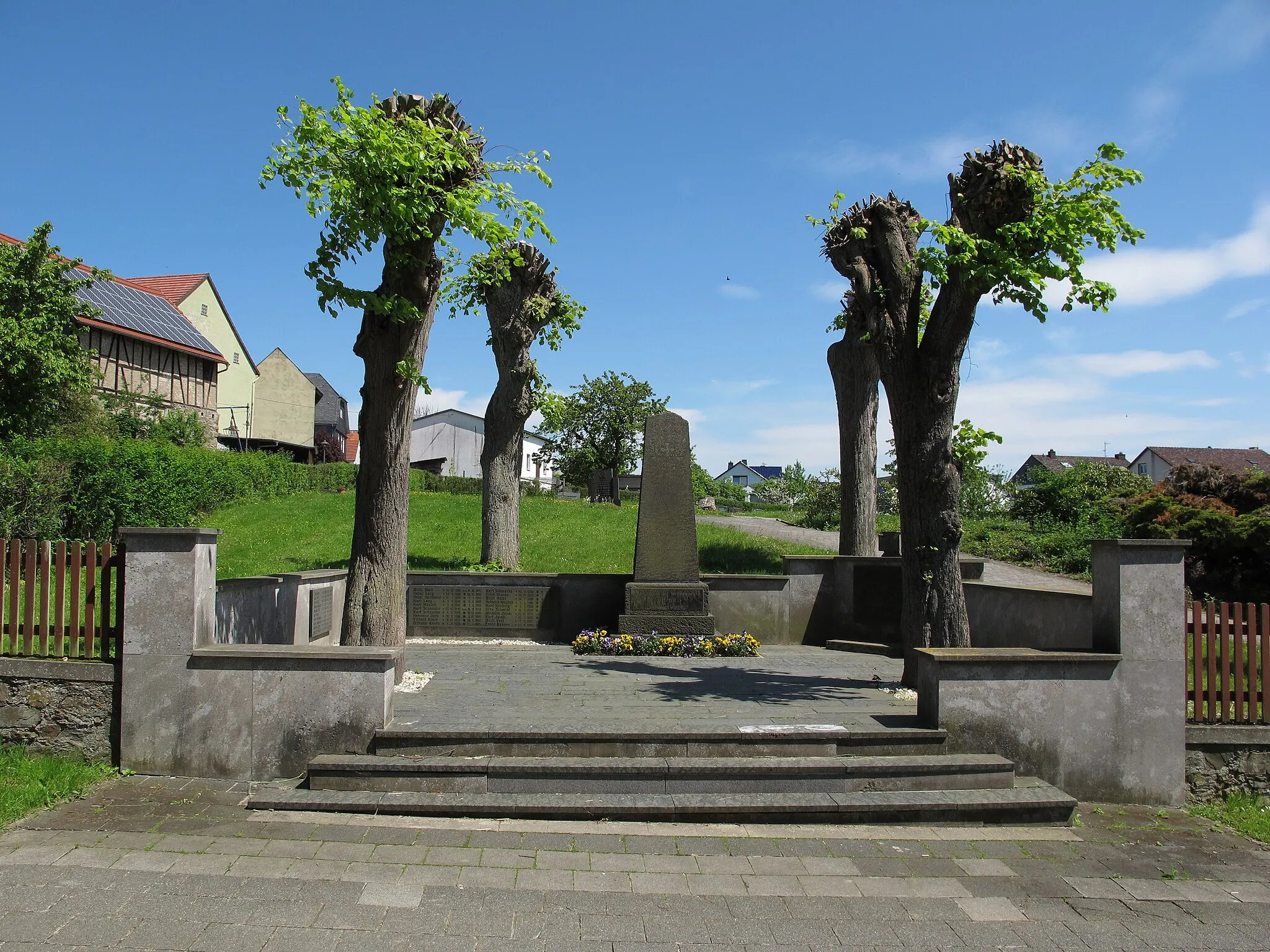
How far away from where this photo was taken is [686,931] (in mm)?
4414

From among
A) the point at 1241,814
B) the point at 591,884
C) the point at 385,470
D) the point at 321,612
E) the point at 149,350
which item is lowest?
the point at 1241,814

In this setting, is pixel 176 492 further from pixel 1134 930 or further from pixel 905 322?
pixel 1134 930

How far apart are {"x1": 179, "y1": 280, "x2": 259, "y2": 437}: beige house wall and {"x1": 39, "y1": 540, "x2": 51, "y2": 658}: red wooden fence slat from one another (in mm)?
41123

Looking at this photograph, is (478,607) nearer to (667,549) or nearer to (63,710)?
(667,549)

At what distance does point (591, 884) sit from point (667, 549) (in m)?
7.68

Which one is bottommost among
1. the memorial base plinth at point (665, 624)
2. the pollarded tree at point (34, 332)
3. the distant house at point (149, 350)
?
the memorial base plinth at point (665, 624)

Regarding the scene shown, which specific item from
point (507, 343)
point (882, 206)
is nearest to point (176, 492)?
point (507, 343)

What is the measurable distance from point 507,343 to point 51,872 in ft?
39.1

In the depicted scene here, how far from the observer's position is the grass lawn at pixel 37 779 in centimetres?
582

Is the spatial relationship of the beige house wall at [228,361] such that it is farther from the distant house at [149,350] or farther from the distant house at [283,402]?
the distant house at [283,402]

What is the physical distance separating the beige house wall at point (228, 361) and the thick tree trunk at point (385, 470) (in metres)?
40.5

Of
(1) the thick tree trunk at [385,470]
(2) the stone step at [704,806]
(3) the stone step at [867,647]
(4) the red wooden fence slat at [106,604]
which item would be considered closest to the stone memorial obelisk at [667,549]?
(3) the stone step at [867,647]

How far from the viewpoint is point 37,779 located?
6.23 m

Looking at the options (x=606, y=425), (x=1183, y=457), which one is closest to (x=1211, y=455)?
(x=1183, y=457)
